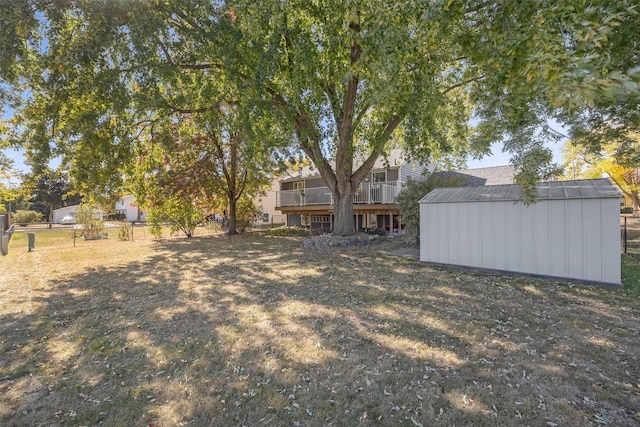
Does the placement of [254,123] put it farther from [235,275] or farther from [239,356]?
[239,356]

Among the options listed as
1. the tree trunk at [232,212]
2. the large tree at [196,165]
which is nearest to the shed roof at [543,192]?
the large tree at [196,165]

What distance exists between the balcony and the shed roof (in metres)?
5.86

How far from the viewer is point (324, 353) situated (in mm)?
3223

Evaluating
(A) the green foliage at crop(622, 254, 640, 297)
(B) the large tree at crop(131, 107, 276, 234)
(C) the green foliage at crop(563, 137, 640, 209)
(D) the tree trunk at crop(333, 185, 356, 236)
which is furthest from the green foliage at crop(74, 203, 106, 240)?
(C) the green foliage at crop(563, 137, 640, 209)

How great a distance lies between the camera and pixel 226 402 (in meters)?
2.48

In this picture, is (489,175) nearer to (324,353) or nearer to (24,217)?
(324,353)

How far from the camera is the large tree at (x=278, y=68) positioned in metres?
3.88

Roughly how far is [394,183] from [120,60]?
41.1ft

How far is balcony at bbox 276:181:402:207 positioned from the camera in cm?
1533

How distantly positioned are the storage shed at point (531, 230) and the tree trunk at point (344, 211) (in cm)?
424

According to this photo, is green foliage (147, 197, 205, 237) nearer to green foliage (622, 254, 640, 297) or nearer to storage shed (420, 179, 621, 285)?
storage shed (420, 179, 621, 285)

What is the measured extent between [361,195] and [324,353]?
1396 cm

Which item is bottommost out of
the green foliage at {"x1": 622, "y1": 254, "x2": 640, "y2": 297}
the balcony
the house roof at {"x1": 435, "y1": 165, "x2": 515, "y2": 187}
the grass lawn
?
the grass lawn

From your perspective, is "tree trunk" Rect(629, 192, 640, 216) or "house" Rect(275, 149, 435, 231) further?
"tree trunk" Rect(629, 192, 640, 216)
